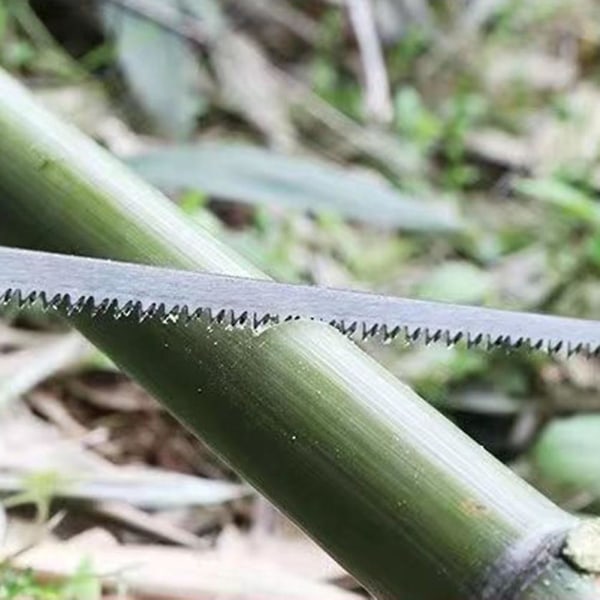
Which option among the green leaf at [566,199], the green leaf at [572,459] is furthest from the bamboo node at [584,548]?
the green leaf at [566,199]

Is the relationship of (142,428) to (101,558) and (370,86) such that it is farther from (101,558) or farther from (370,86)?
(370,86)

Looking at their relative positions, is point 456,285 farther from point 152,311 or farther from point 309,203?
point 152,311

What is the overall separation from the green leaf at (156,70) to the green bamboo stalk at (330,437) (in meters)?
0.79

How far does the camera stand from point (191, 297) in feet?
2.35

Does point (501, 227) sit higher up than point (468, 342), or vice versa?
point (468, 342)

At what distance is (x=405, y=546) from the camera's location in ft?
2.15

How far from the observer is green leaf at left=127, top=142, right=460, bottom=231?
143 cm

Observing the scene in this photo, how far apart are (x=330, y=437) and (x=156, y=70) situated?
0.98 metres

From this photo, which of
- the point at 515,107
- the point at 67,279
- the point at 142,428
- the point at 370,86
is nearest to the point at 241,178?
the point at 142,428

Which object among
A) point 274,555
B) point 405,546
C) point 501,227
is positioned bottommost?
point 274,555

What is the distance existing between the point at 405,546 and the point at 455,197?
1.13m

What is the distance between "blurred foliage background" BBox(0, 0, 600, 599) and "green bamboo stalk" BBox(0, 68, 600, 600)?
24 centimetres

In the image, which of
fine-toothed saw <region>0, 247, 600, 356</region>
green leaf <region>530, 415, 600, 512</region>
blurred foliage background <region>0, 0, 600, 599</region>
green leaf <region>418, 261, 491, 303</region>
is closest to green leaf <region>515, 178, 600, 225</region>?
blurred foliage background <region>0, 0, 600, 599</region>

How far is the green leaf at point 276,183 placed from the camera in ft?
4.68
